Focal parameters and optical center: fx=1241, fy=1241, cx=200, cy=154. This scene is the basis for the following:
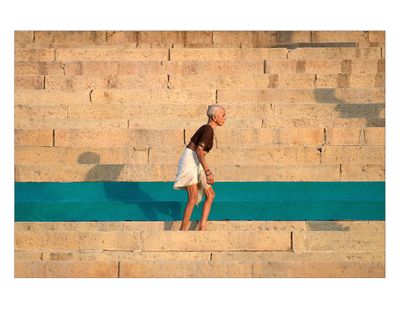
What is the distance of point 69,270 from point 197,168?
6.65 ft

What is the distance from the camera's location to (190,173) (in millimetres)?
15438

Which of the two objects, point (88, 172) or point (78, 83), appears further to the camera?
point (78, 83)

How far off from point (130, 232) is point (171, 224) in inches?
23.9

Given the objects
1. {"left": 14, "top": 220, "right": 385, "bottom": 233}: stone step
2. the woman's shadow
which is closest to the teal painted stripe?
the woman's shadow

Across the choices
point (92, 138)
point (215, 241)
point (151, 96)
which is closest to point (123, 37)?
point (151, 96)

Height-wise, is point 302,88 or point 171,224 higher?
point 302,88

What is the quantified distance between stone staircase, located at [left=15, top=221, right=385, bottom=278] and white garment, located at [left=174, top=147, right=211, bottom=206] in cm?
61

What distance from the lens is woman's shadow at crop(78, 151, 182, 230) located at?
16188 mm

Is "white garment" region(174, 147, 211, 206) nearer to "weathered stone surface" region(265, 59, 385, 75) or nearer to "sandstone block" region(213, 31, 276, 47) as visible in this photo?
"weathered stone surface" region(265, 59, 385, 75)

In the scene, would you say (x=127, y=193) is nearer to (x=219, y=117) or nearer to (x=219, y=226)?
(x=219, y=226)

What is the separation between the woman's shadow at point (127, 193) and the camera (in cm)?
1619

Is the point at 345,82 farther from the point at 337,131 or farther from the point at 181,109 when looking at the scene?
the point at 181,109

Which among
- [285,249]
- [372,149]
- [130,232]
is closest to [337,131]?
[372,149]

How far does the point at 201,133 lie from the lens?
50.6 ft
